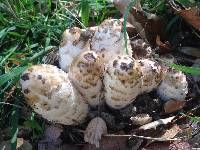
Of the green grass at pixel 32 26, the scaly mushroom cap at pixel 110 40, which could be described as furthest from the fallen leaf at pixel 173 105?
the green grass at pixel 32 26

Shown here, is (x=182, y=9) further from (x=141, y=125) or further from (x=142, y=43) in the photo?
(x=141, y=125)

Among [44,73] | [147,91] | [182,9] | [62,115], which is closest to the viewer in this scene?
[44,73]

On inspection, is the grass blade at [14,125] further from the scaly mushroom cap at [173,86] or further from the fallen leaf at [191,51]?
the fallen leaf at [191,51]

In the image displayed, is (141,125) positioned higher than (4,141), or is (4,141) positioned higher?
(141,125)

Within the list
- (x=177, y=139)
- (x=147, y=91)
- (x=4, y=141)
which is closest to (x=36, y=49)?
(x=4, y=141)

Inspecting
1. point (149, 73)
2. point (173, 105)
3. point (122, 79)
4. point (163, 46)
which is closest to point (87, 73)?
point (122, 79)

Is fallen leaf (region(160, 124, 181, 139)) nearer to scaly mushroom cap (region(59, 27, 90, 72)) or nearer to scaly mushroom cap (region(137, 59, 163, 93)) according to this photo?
scaly mushroom cap (region(137, 59, 163, 93))
